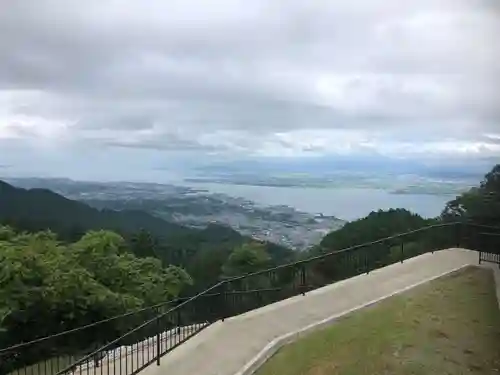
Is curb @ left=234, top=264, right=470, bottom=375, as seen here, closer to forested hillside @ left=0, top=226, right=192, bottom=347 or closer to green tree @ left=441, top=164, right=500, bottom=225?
green tree @ left=441, top=164, right=500, bottom=225

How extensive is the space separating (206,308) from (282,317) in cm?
84

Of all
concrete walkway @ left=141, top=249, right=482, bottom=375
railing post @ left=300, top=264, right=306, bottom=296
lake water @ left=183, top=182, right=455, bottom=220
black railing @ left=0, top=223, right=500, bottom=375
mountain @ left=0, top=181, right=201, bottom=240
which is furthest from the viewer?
mountain @ left=0, top=181, right=201, bottom=240

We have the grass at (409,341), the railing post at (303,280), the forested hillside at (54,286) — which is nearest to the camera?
the grass at (409,341)

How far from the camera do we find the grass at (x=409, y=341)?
4.25 meters

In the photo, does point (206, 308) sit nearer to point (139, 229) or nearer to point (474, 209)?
point (474, 209)

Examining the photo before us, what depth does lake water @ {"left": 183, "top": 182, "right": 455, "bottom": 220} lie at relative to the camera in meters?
8.84

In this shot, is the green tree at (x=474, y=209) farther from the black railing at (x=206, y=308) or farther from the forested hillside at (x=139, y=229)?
the forested hillside at (x=139, y=229)

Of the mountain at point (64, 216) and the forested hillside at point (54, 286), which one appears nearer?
the forested hillside at point (54, 286)

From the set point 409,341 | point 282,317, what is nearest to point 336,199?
point 282,317

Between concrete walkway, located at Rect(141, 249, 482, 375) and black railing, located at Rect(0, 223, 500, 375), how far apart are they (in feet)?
0.63

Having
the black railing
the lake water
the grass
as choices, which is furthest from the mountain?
the grass

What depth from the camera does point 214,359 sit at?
197 inches

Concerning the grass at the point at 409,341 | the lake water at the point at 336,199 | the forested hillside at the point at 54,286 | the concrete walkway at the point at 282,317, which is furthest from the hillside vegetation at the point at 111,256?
the grass at the point at 409,341

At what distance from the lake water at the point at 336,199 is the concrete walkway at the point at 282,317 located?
39.0 inches
